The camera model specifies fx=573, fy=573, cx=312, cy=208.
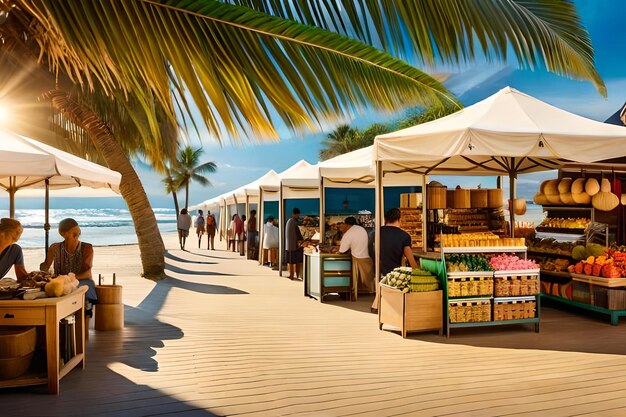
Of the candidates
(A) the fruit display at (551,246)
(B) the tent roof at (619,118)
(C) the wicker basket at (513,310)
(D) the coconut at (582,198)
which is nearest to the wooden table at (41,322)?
(C) the wicker basket at (513,310)

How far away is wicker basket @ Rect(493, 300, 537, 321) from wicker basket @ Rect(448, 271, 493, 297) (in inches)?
9.4

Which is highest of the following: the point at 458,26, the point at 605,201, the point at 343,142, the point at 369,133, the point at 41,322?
the point at 369,133

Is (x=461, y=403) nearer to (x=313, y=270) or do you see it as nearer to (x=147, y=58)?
(x=147, y=58)

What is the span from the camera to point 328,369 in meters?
5.67

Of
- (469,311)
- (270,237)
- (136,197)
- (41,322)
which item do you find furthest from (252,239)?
(41,322)

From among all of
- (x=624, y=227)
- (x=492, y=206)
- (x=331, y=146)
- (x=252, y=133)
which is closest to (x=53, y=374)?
(x=252, y=133)

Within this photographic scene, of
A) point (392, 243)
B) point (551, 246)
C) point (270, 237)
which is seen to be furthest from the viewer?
point (270, 237)

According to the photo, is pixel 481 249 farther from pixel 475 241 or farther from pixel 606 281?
pixel 606 281

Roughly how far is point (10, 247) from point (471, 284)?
18.0ft

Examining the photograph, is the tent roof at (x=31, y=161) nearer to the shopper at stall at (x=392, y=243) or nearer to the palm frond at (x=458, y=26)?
the palm frond at (x=458, y=26)

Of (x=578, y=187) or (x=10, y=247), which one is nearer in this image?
(x=10, y=247)

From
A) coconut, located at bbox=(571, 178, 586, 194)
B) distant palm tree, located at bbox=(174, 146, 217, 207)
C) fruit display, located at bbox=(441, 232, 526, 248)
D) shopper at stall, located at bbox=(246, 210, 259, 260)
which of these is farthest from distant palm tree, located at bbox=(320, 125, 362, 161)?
fruit display, located at bbox=(441, 232, 526, 248)

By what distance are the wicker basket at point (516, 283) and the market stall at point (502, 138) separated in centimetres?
15

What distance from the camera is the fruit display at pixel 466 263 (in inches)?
289
